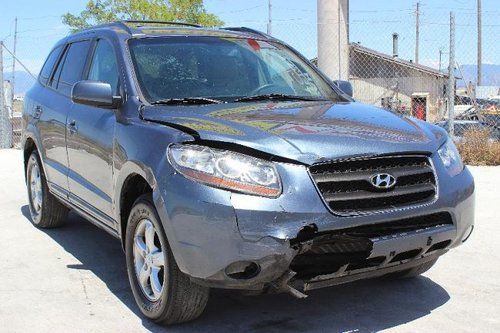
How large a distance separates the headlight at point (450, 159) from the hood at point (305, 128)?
0.05 meters

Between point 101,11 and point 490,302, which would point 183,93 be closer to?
point 490,302

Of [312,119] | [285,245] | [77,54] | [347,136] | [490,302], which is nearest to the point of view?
[285,245]

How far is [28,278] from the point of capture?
16.2 ft

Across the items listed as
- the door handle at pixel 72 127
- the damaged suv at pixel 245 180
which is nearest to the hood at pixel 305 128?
the damaged suv at pixel 245 180

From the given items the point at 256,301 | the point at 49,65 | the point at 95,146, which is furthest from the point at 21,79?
the point at 256,301

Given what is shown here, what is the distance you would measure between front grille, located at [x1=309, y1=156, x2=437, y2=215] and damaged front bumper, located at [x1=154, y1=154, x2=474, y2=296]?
0.07 metres

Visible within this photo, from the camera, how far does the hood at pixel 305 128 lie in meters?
3.40

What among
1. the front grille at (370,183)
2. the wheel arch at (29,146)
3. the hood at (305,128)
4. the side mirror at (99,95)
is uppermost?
the side mirror at (99,95)

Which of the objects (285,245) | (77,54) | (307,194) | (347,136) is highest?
(77,54)

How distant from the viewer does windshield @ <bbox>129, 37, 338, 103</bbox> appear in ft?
14.5

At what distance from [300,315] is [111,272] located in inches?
67.3

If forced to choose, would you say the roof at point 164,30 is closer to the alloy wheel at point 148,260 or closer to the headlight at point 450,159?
the alloy wheel at point 148,260

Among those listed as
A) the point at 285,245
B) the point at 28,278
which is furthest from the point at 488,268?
the point at 28,278

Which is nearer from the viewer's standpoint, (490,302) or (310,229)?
(310,229)
